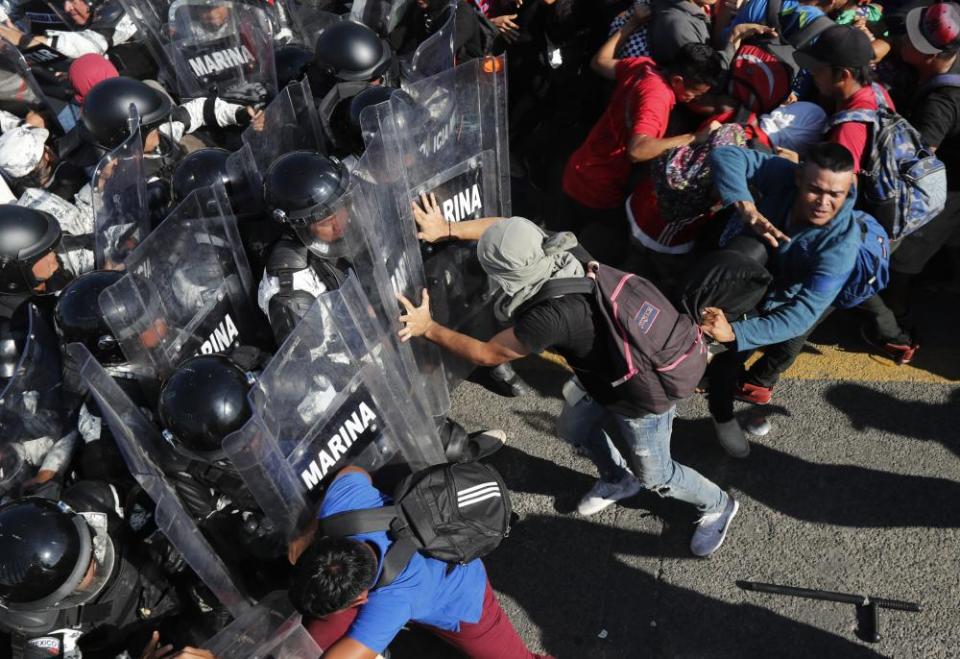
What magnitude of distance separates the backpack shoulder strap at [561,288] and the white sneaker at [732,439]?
5.08 ft

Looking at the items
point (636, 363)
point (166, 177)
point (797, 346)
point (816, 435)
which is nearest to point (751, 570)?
point (816, 435)

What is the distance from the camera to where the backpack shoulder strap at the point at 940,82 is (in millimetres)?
3801

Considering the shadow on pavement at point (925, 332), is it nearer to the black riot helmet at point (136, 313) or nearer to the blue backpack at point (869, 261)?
the blue backpack at point (869, 261)

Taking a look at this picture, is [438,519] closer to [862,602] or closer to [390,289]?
[390,289]

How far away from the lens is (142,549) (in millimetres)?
2910

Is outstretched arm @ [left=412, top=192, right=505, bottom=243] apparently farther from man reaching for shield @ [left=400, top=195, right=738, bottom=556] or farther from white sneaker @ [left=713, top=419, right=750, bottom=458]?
white sneaker @ [left=713, top=419, right=750, bottom=458]

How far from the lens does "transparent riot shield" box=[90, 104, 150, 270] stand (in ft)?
12.0

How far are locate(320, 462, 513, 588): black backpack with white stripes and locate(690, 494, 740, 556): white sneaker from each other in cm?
135

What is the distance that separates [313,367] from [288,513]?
1.64ft

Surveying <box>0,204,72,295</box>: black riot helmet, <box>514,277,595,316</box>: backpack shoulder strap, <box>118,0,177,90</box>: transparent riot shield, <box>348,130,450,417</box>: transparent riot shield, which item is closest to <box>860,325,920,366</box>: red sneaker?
<box>514,277,595,316</box>: backpack shoulder strap

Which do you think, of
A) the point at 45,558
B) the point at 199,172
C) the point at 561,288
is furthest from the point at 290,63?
the point at 45,558

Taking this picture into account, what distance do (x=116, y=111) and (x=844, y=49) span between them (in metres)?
3.87

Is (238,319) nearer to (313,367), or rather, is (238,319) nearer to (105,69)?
(313,367)

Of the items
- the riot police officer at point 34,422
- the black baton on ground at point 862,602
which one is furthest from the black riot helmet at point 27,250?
the black baton on ground at point 862,602
